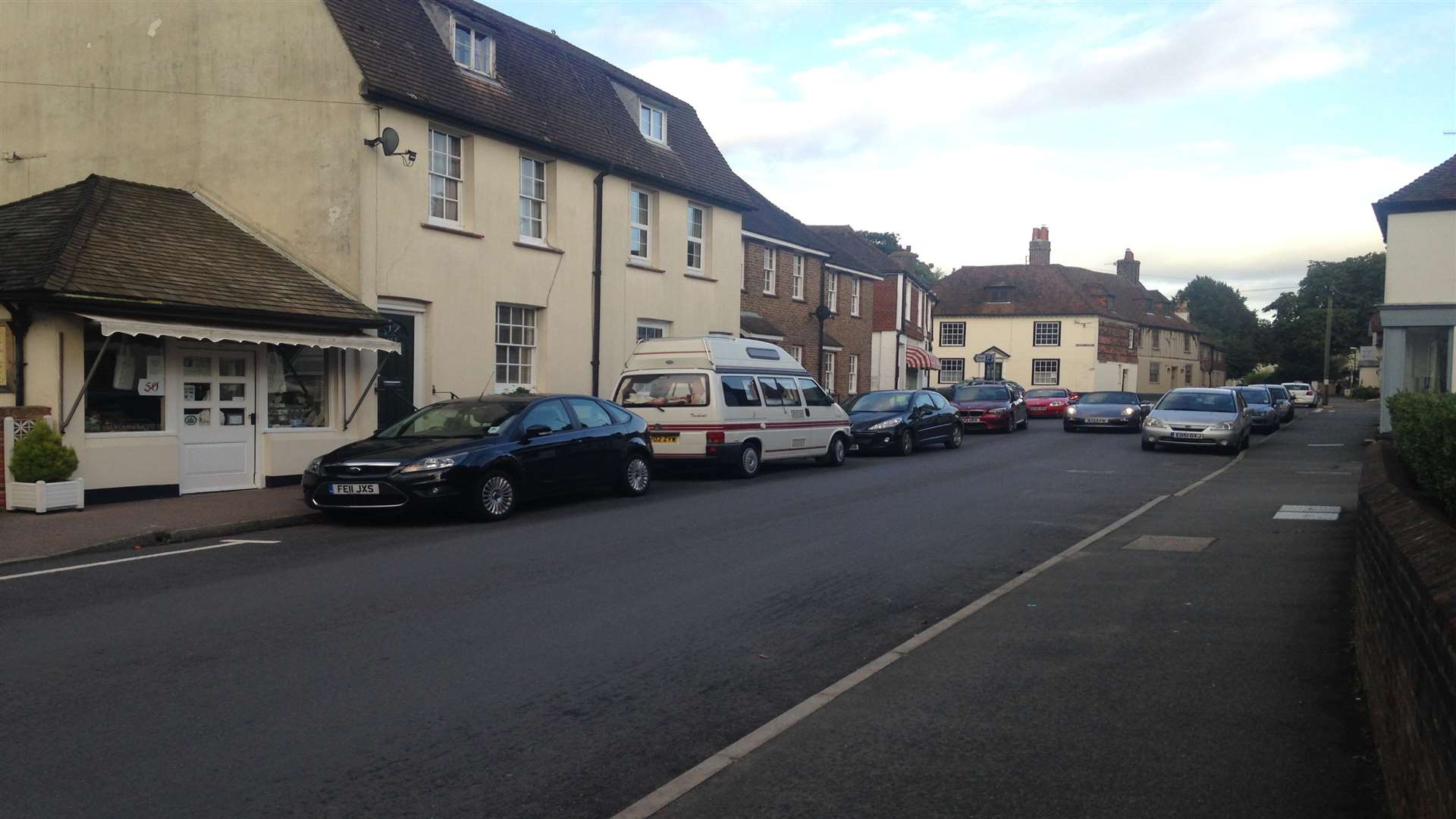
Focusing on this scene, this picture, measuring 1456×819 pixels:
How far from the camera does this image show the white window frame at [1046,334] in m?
68.4

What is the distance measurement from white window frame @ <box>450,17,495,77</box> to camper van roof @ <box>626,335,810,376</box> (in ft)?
20.4

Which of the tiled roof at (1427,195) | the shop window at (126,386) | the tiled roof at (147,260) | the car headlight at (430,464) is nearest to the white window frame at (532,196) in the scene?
the tiled roof at (147,260)

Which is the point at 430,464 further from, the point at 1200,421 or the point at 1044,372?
the point at 1044,372

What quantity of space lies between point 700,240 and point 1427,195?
18.7 metres

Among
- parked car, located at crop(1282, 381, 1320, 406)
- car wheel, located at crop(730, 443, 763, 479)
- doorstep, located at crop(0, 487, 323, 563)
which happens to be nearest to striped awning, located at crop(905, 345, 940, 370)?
parked car, located at crop(1282, 381, 1320, 406)

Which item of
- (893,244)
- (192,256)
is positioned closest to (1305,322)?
(893,244)

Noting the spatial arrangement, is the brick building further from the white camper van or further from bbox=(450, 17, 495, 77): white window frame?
the white camper van

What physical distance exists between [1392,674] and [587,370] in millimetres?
19182

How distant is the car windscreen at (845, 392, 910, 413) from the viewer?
2520 centimetres

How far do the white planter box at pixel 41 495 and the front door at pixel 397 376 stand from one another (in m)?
5.31

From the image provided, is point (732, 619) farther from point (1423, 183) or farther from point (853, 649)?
point (1423, 183)

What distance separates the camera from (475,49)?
68.3 feet

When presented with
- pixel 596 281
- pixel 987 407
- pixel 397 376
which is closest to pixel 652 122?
pixel 596 281

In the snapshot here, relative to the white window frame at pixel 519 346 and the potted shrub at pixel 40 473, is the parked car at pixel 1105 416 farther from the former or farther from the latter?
the potted shrub at pixel 40 473
